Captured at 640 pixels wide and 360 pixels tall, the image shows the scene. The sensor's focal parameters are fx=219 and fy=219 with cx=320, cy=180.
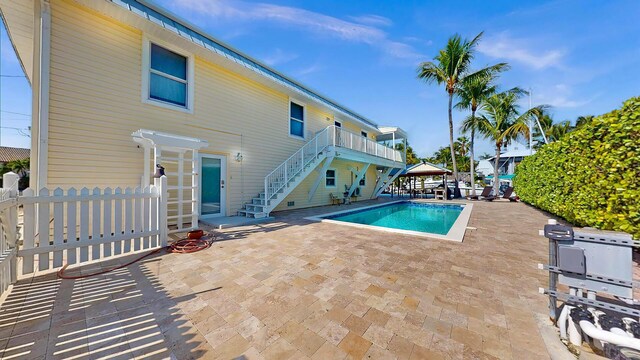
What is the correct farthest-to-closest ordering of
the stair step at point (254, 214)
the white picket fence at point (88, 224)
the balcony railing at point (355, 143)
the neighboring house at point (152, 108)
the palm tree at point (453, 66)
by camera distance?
1. the palm tree at point (453, 66)
2. the balcony railing at point (355, 143)
3. the stair step at point (254, 214)
4. the neighboring house at point (152, 108)
5. the white picket fence at point (88, 224)

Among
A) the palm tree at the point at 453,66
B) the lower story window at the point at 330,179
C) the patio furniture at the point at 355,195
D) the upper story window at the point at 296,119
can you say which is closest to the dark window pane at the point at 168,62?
the upper story window at the point at 296,119

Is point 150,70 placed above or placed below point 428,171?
above

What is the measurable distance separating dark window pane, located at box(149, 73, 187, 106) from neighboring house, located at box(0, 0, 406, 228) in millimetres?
30

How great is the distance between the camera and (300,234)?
568 cm

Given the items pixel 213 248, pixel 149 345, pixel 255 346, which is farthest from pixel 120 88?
pixel 255 346

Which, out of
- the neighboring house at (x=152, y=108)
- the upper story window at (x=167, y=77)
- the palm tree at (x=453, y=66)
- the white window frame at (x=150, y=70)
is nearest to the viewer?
the neighboring house at (x=152, y=108)

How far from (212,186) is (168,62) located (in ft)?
13.0

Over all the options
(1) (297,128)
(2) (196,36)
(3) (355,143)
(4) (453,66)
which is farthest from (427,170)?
(2) (196,36)

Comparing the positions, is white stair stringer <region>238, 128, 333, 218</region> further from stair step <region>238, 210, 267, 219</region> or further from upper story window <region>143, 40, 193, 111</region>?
upper story window <region>143, 40, 193, 111</region>

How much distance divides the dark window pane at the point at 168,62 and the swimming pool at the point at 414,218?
21.0ft

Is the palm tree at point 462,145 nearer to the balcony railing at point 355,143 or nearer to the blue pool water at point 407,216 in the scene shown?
the blue pool water at point 407,216

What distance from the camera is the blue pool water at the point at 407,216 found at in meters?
9.03

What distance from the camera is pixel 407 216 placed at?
35.9ft

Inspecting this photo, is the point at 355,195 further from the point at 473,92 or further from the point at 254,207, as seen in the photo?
the point at 473,92
